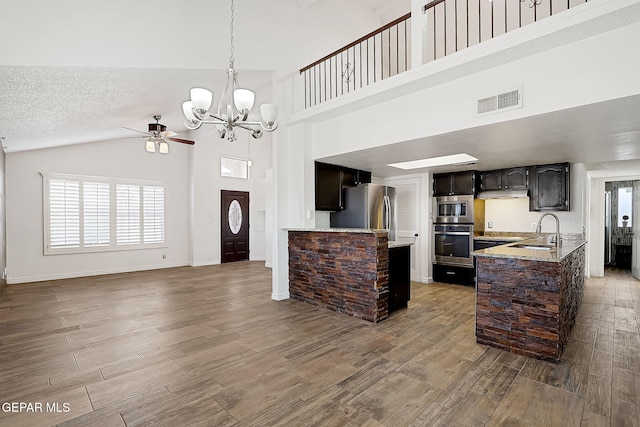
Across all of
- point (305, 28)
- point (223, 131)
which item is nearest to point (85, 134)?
point (223, 131)

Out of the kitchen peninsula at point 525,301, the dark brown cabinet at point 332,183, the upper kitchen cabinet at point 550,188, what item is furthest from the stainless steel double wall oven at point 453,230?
the kitchen peninsula at point 525,301

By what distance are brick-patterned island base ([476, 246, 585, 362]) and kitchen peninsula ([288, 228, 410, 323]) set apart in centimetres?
112

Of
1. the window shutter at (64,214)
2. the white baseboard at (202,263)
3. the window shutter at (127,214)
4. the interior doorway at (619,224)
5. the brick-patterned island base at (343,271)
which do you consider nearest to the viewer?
the brick-patterned island base at (343,271)

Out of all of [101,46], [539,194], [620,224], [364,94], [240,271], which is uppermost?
[101,46]

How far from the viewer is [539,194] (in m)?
5.25

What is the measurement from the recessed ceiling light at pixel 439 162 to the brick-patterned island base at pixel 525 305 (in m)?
2.11

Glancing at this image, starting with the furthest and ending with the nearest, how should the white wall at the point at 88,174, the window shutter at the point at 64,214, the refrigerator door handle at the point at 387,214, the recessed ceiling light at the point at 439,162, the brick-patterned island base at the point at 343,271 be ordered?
the window shutter at the point at 64,214
the white wall at the point at 88,174
the refrigerator door handle at the point at 387,214
the recessed ceiling light at the point at 439,162
the brick-patterned island base at the point at 343,271

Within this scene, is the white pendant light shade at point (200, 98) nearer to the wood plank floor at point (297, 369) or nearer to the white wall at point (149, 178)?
the wood plank floor at point (297, 369)

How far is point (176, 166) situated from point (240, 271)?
346 cm

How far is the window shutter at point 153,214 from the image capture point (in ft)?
26.1

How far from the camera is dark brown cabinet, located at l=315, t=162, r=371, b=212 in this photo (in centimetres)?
517

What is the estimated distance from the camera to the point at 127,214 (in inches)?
302

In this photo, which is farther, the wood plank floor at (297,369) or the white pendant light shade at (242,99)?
the white pendant light shade at (242,99)

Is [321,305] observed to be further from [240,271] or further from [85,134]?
[85,134]
